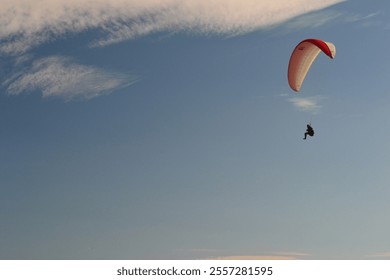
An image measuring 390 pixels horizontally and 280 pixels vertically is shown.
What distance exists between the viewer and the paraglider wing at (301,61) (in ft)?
201

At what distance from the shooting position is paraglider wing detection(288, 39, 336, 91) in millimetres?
61375

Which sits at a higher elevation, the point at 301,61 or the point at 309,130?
the point at 301,61

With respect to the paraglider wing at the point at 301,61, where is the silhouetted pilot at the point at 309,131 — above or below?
below

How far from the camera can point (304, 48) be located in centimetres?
6175

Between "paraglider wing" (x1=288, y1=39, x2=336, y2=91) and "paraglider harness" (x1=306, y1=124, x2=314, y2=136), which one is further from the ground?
"paraglider wing" (x1=288, y1=39, x2=336, y2=91)

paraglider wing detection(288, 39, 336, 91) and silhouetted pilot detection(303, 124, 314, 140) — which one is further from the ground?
paraglider wing detection(288, 39, 336, 91)

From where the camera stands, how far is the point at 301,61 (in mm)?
63844
